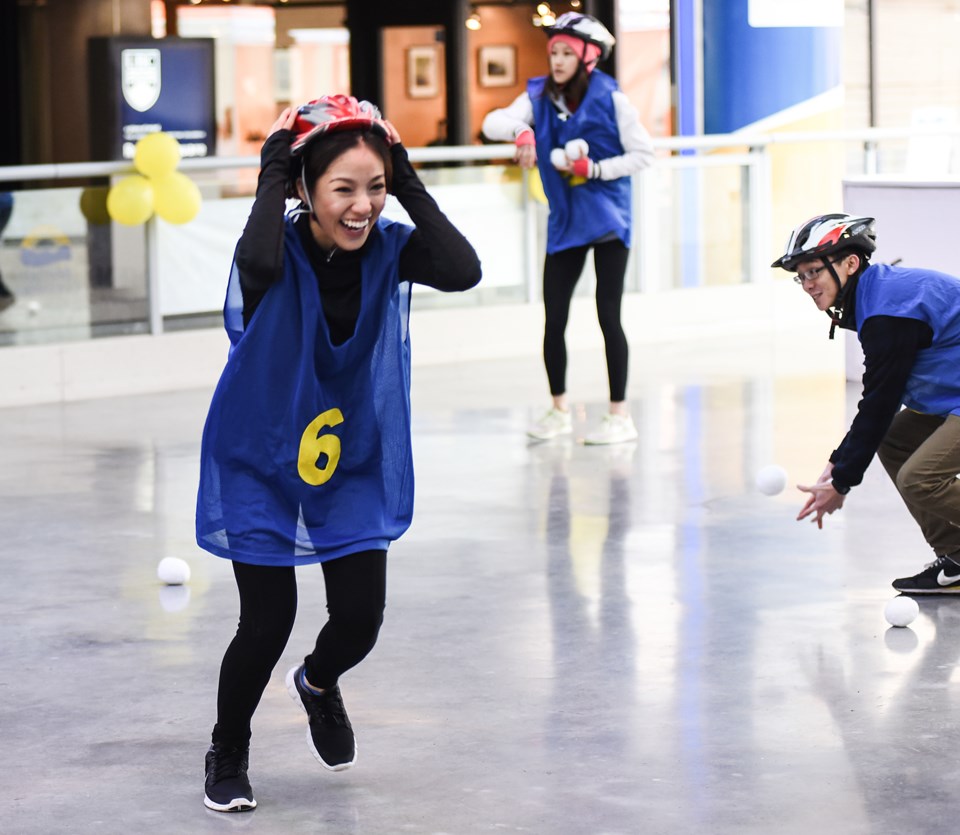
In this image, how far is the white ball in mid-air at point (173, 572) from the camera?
236 inches

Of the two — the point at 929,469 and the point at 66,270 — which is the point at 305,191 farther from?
the point at 66,270

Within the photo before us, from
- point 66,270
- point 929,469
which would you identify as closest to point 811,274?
point 929,469

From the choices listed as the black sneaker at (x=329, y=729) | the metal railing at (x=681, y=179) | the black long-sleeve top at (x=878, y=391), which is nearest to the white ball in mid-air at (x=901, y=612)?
the black long-sleeve top at (x=878, y=391)

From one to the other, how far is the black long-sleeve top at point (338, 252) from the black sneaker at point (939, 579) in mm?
2330

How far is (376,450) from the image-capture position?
3934 mm

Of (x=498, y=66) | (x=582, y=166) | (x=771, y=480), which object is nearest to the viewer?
(x=771, y=480)

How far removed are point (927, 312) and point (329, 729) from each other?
2.07 m

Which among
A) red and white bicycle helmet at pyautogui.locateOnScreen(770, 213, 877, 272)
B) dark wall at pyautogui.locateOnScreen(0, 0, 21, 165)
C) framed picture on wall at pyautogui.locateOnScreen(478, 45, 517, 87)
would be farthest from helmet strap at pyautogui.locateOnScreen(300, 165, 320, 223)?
framed picture on wall at pyautogui.locateOnScreen(478, 45, 517, 87)

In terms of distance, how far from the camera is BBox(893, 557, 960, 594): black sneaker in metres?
5.67

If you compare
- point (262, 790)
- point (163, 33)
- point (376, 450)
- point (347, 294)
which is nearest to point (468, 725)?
point (262, 790)

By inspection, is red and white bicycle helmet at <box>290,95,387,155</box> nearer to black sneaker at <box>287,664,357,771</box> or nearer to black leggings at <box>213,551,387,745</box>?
black leggings at <box>213,551,387,745</box>

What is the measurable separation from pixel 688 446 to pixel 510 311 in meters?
3.65

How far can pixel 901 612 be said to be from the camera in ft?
17.5

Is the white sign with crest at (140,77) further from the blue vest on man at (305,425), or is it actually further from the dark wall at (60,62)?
the blue vest on man at (305,425)
